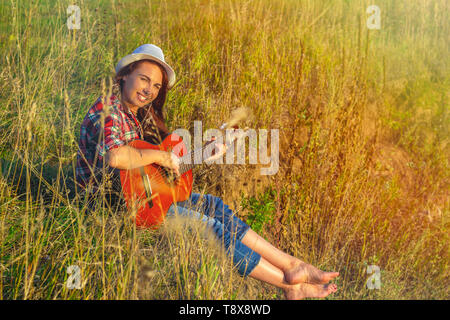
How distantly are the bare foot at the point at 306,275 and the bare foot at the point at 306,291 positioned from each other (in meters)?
0.03

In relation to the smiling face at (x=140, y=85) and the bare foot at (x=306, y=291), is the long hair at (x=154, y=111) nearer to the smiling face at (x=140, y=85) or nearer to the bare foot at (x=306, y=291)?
the smiling face at (x=140, y=85)

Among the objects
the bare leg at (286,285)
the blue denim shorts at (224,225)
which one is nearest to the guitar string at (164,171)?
the blue denim shorts at (224,225)

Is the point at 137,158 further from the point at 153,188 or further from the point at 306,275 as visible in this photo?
the point at 306,275

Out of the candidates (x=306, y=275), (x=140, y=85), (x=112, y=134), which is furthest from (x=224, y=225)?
(x=140, y=85)

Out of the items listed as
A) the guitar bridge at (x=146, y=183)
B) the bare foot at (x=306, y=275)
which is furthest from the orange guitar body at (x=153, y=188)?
the bare foot at (x=306, y=275)

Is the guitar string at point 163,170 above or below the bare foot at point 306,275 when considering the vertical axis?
above

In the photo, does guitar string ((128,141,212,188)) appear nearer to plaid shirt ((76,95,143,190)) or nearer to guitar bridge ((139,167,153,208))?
guitar bridge ((139,167,153,208))

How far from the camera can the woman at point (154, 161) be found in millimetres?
2105

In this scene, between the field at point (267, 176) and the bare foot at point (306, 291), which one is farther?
the bare foot at point (306, 291)

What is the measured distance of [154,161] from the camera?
2236 millimetres

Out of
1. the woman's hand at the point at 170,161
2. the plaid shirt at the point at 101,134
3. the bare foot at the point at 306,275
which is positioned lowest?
the bare foot at the point at 306,275
